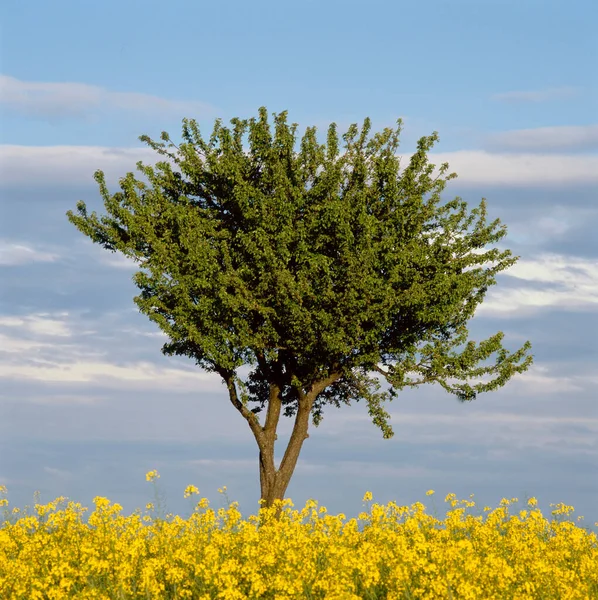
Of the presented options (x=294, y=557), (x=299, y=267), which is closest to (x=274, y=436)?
(x=299, y=267)

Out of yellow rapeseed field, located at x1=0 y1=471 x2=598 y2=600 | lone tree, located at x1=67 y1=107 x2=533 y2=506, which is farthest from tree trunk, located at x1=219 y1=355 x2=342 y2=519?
yellow rapeseed field, located at x1=0 y1=471 x2=598 y2=600

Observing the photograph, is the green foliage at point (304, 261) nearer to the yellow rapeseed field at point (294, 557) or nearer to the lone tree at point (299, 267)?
the lone tree at point (299, 267)

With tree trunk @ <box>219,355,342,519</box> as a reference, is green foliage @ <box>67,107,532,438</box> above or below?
above

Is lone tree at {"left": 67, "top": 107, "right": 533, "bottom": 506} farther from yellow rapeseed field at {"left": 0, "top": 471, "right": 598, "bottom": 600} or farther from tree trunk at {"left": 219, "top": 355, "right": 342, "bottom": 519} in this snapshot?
yellow rapeseed field at {"left": 0, "top": 471, "right": 598, "bottom": 600}

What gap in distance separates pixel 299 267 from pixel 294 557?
17.2 m

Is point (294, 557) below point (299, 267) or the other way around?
below

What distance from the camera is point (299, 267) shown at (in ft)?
93.1

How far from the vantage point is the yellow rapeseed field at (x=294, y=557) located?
11.2 m

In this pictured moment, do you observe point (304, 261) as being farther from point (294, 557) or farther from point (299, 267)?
point (294, 557)

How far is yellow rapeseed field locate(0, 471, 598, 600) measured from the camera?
11.2m

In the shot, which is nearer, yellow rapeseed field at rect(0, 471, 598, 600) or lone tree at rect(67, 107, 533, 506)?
yellow rapeseed field at rect(0, 471, 598, 600)

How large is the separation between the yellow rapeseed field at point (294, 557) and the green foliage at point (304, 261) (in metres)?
11.0

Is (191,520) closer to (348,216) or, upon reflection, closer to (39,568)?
(39,568)

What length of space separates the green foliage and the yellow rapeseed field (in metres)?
11.0
